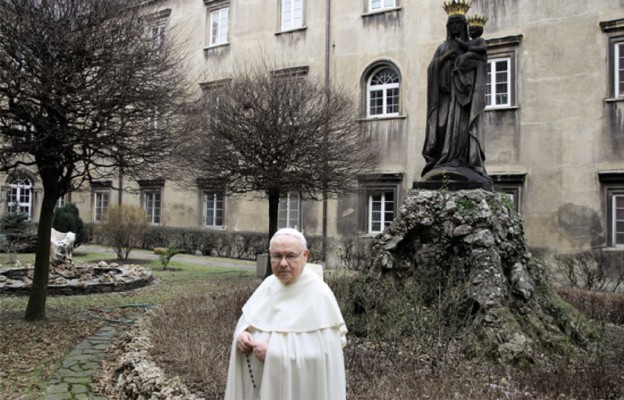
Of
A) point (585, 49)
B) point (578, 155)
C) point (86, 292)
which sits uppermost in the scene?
point (585, 49)

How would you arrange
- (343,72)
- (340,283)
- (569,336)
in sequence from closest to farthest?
(569,336) → (340,283) → (343,72)

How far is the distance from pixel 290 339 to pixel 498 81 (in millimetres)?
16018

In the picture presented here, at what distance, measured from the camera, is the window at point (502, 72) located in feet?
54.4

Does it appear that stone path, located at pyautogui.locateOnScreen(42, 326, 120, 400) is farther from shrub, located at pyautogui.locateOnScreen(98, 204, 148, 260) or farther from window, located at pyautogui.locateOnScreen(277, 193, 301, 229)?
window, located at pyautogui.locateOnScreen(277, 193, 301, 229)

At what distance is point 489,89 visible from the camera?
17031mm

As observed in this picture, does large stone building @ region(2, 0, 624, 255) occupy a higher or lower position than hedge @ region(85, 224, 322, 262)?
higher

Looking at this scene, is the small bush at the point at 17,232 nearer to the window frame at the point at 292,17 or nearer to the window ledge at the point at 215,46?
the window ledge at the point at 215,46

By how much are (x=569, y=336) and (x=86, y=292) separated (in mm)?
9386

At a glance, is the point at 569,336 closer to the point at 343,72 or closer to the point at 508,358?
the point at 508,358

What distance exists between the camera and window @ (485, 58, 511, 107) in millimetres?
16781

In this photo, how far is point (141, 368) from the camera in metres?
5.05

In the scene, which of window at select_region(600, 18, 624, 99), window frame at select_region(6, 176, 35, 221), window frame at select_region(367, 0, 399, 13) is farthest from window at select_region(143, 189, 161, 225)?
window at select_region(600, 18, 624, 99)

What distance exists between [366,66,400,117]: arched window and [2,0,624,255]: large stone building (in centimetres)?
4

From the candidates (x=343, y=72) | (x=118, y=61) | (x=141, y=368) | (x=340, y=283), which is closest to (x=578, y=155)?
(x=343, y=72)
